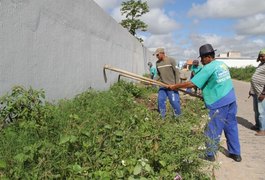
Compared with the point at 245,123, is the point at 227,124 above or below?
above

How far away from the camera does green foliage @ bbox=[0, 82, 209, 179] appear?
2768 millimetres

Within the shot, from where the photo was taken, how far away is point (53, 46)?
5336mm

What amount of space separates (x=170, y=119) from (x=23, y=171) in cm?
191

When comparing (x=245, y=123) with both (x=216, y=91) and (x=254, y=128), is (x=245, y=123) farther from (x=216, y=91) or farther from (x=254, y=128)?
(x=216, y=91)

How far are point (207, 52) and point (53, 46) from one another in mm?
2546

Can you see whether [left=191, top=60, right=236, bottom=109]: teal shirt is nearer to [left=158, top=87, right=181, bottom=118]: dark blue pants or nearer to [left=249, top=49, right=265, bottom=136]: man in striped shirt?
[left=158, top=87, right=181, bottom=118]: dark blue pants

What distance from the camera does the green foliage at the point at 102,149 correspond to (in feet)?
9.08

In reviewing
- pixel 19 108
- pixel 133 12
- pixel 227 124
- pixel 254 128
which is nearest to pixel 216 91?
pixel 227 124

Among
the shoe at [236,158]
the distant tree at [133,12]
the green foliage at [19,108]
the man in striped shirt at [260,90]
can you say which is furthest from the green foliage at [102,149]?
the distant tree at [133,12]

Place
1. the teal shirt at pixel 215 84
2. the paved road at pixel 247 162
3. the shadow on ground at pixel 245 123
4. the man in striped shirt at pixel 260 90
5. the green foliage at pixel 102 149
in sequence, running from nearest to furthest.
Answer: the green foliage at pixel 102 149 → the paved road at pixel 247 162 → the teal shirt at pixel 215 84 → the man in striped shirt at pixel 260 90 → the shadow on ground at pixel 245 123

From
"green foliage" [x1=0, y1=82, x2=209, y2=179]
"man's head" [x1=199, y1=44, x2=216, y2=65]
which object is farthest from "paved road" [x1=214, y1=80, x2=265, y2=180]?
"man's head" [x1=199, y1=44, x2=216, y2=65]

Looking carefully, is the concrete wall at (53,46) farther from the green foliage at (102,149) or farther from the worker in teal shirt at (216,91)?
the worker in teal shirt at (216,91)

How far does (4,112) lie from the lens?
370cm

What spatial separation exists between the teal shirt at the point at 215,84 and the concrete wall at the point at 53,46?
92.5 inches
